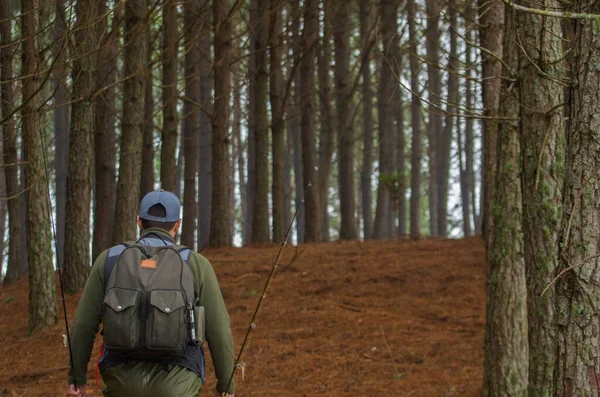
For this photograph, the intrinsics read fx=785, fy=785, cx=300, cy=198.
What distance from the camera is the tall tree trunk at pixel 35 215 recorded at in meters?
10.6

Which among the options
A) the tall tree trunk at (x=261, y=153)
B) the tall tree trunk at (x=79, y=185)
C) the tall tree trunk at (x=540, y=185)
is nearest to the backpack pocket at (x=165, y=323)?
the tall tree trunk at (x=540, y=185)

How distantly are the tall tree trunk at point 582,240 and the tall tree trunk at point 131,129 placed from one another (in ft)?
30.7

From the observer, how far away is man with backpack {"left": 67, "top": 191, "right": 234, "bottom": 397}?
398 centimetres

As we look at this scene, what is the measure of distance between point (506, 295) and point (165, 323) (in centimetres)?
471

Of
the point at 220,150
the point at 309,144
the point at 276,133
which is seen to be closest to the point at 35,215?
the point at 220,150

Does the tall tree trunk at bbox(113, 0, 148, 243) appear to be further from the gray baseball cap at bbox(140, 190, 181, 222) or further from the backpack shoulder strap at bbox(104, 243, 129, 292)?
the backpack shoulder strap at bbox(104, 243, 129, 292)

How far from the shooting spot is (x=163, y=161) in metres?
16.4

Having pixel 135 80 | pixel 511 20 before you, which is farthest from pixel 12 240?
pixel 511 20

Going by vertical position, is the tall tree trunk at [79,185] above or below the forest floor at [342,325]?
above

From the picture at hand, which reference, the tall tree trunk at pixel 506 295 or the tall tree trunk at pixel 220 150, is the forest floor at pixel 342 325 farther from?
the tall tree trunk at pixel 506 295

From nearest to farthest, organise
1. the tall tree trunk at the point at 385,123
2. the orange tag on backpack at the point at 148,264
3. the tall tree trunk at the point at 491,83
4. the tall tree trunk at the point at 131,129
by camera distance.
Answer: the orange tag on backpack at the point at 148,264 < the tall tree trunk at the point at 491,83 < the tall tree trunk at the point at 131,129 < the tall tree trunk at the point at 385,123

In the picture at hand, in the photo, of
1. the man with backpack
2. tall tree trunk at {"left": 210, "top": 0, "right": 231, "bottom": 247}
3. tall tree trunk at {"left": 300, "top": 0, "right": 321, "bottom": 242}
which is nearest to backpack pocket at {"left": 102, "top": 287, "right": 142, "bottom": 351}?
the man with backpack

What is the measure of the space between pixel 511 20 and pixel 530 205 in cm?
176

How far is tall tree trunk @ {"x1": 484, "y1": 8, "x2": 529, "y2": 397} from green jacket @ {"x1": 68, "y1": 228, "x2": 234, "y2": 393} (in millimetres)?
4043
